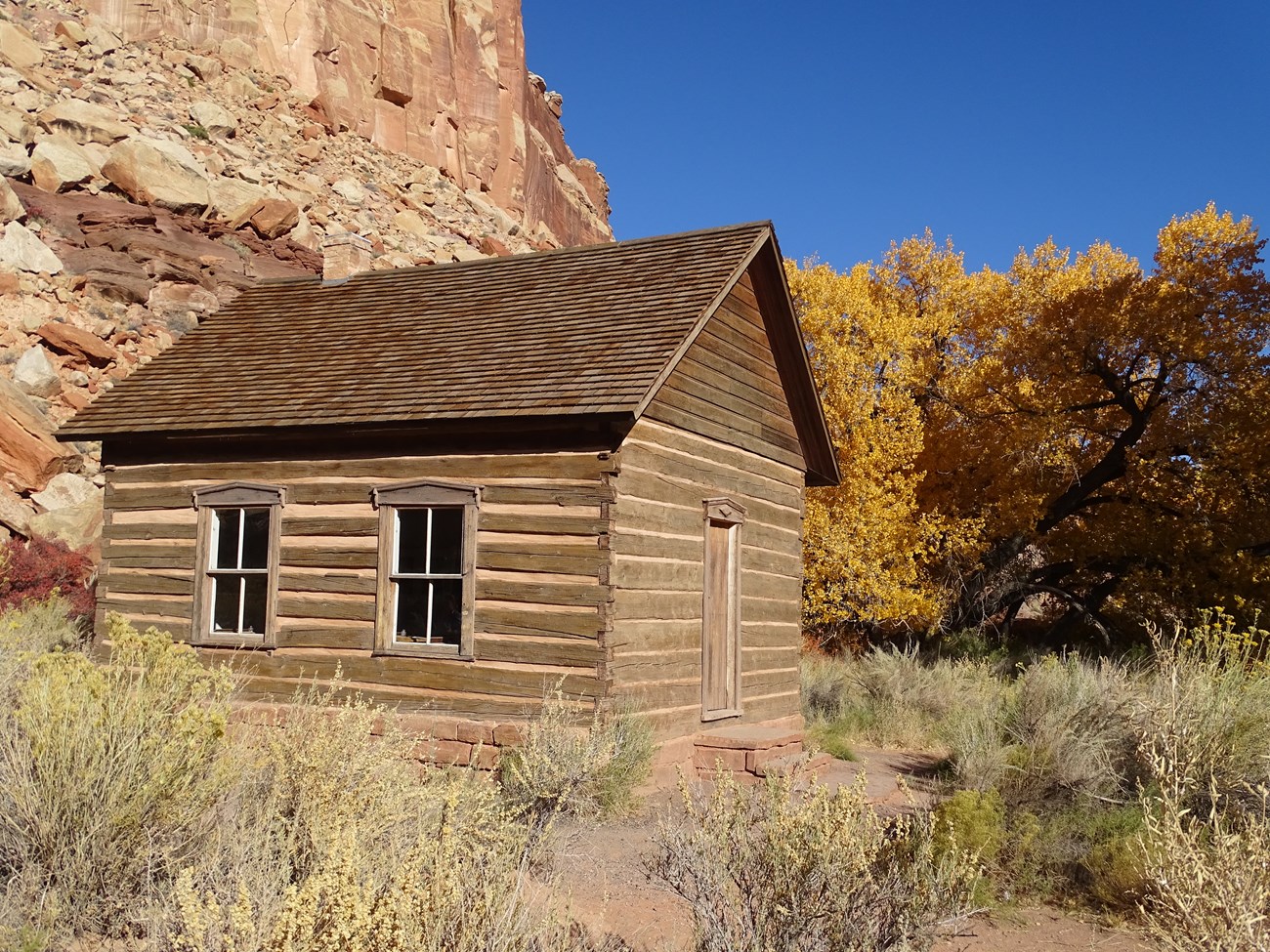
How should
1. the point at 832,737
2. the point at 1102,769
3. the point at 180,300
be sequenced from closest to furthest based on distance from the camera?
the point at 1102,769 → the point at 832,737 → the point at 180,300

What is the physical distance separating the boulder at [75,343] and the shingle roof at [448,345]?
425 inches

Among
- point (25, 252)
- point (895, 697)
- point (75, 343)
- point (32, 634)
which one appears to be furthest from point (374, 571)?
point (25, 252)

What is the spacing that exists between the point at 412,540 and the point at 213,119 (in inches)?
1377

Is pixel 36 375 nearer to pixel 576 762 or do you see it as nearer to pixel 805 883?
pixel 576 762

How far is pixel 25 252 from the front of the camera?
25.1 metres

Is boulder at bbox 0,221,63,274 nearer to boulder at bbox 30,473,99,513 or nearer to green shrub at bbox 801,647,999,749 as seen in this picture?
boulder at bbox 30,473,99,513

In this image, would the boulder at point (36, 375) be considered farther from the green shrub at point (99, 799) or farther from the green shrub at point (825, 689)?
the green shrub at point (99, 799)

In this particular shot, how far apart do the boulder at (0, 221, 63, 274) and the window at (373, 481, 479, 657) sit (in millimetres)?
18819

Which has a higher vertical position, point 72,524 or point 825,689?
point 72,524

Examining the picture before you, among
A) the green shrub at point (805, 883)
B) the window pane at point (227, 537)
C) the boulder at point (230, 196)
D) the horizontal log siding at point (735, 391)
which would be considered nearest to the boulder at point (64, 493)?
the window pane at point (227, 537)

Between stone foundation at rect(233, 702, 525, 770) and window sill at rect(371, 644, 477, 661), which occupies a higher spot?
window sill at rect(371, 644, 477, 661)

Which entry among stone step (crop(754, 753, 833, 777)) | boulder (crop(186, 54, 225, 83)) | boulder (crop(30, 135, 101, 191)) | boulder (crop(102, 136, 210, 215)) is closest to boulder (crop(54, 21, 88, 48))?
boulder (crop(186, 54, 225, 83))

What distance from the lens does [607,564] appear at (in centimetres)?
962

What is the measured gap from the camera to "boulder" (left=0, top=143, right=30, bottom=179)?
27.8 metres
